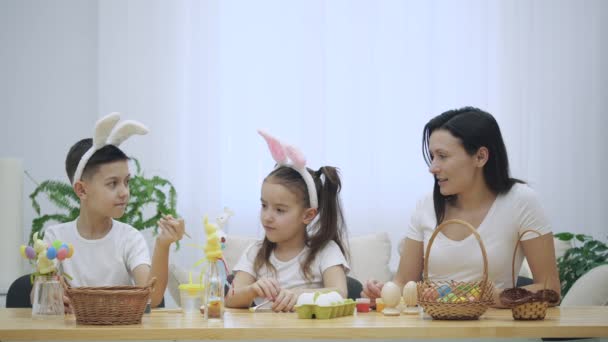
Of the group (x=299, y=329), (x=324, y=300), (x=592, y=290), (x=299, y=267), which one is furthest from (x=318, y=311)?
(x=592, y=290)

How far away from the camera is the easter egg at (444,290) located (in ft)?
6.61

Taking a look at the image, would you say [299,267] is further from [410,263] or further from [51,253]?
[51,253]

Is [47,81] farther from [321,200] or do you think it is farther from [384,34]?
[321,200]

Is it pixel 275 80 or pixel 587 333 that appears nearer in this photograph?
pixel 587 333

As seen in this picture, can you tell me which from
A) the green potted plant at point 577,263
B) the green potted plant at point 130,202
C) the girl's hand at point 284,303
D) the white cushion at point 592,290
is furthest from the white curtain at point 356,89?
the girl's hand at point 284,303

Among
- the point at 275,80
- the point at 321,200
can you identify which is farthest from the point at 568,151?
the point at 321,200

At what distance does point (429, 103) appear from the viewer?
5.23m

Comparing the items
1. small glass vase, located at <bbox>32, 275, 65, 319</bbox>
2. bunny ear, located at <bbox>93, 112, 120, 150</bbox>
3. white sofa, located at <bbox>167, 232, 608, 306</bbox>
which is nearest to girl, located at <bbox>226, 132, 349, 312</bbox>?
bunny ear, located at <bbox>93, 112, 120, 150</bbox>

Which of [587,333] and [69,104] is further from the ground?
[69,104]

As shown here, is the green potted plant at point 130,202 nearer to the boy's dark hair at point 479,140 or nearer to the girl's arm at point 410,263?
the girl's arm at point 410,263

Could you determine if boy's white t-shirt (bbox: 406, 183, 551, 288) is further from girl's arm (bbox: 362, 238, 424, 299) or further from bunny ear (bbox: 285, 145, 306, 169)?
bunny ear (bbox: 285, 145, 306, 169)

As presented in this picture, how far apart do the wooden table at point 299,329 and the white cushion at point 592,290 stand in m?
1.27

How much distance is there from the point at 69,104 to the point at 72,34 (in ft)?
1.47

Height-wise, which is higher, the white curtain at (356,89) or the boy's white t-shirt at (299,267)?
the white curtain at (356,89)
